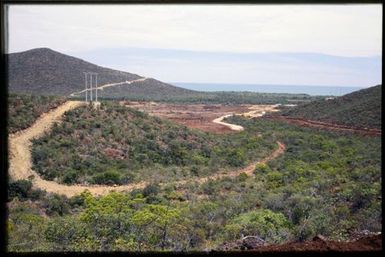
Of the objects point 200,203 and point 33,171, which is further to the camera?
point 33,171

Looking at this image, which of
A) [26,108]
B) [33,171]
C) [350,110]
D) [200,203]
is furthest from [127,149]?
[350,110]

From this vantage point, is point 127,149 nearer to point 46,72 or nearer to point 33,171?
point 33,171

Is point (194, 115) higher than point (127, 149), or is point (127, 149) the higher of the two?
point (127, 149)

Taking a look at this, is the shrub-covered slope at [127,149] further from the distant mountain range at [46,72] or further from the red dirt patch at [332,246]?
the distant mountain range at [46,72]

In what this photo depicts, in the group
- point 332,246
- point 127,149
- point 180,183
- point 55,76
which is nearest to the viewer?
point 332,246

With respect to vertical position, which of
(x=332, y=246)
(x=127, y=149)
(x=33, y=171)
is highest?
(x=332, y=246)

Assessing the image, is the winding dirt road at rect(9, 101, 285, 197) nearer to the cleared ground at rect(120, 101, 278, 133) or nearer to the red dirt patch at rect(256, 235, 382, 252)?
the red dirt patch at rect(256, 235, 382, 252)
